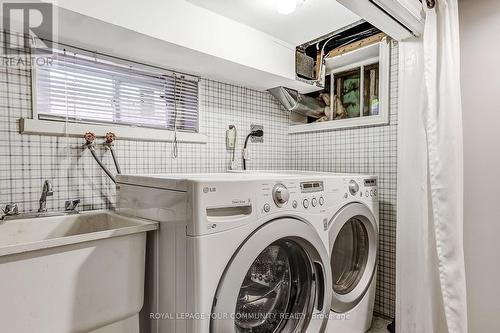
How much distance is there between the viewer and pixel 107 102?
1606mm

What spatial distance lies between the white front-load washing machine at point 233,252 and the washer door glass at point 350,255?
1.15 ft

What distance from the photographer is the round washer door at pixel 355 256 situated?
1.56 m

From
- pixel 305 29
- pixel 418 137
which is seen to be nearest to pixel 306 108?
pixel 305 29

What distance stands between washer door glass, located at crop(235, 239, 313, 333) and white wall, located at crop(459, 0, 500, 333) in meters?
1.02

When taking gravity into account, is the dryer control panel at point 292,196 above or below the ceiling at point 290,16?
below

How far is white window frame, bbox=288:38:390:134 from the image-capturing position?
6.15 ft

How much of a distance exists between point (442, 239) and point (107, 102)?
1.97 meters

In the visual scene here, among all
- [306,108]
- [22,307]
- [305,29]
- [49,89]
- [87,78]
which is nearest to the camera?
[22,307]

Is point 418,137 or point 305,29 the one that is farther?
point 305,29

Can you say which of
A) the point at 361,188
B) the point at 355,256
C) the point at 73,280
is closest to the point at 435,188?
the point at 361,188

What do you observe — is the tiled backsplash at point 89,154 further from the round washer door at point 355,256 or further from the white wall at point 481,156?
the white wall at point 481,156

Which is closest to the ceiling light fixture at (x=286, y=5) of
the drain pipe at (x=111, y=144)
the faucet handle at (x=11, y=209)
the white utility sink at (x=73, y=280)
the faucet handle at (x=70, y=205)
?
the drain pipe at (x=111, y=144)

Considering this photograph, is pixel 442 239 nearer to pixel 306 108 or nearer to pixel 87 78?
pixel 306 108

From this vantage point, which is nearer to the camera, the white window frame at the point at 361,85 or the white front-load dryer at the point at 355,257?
the white front-load dryer at the point at 355,257
